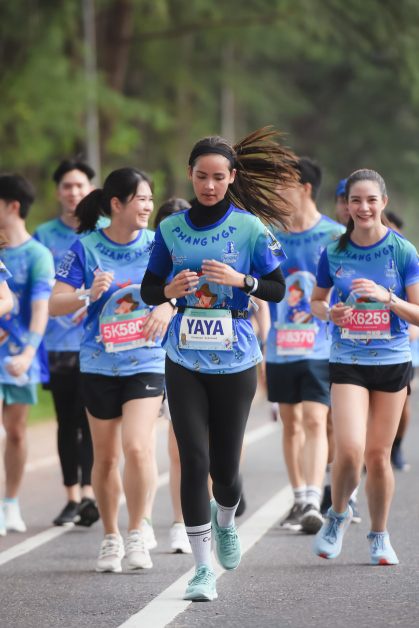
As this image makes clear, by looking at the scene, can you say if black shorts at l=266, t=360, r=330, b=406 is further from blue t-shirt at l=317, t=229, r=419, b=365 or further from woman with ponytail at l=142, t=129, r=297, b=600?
woman with ponytail at l=142, t=129, r=297, b=600

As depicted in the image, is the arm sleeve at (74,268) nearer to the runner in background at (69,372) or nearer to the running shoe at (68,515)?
the runner in background at (69,372)

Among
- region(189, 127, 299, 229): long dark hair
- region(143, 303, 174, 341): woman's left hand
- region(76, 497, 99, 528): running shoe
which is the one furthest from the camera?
region(76, 497, 99, 528): running shoe

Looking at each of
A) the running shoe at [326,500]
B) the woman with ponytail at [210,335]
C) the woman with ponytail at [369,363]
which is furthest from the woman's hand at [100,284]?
the running shoe at [326,500]

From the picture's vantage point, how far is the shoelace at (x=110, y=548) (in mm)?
7902

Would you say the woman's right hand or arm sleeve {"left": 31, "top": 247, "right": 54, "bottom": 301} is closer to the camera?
the woman's right hand

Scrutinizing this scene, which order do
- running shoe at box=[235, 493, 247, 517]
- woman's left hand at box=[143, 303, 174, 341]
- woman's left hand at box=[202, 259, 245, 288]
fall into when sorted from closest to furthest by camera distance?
woman's left hand at box=[202, 259, 245, 288] → woman's left hand at box=[143, 303, 174, 341] → running shoe at box=[235, 493, 247, 517]

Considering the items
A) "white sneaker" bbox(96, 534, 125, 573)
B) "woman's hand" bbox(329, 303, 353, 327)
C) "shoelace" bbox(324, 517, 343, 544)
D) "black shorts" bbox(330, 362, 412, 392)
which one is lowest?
"white sneaker" bbox(96, 534, 125, 573)

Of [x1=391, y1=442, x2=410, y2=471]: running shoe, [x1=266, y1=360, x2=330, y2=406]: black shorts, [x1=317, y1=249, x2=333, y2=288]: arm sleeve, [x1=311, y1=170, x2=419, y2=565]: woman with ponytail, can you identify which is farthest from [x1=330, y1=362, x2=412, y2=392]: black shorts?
[x1=391, y1=442, x2=410, y2=471]: running shoe

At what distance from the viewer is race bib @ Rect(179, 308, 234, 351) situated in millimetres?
6902

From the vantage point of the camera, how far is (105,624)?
633 cm

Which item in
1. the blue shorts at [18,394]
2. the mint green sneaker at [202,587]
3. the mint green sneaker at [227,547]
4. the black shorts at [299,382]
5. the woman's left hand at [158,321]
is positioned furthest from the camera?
the black shorts at [299,382]

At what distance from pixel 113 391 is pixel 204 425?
1.17m

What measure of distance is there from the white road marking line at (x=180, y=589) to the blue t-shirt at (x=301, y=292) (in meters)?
1.05

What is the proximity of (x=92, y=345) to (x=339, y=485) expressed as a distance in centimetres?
149
